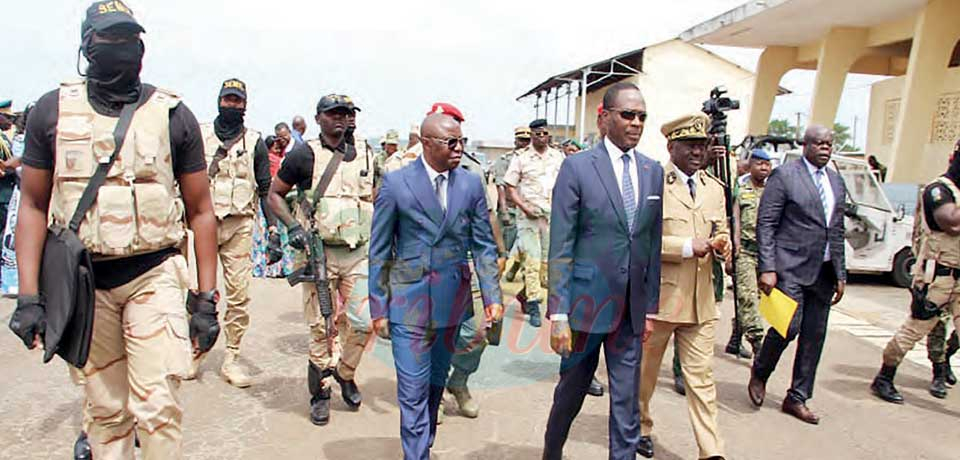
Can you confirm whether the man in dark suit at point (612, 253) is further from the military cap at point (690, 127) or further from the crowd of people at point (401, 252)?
the military cap at point (690, 127)

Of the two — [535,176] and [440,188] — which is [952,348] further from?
[440,188]

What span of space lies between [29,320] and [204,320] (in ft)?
1.98

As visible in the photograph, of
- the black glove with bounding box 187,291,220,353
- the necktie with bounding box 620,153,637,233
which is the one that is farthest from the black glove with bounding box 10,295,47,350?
the necktie with bounding box 620,153,637,233

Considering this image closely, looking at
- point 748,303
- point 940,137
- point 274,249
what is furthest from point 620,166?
point 940,137

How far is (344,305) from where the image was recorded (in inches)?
183

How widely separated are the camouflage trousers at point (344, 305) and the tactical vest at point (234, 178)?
1.02 m

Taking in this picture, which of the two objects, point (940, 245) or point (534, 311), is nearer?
point (940, 245)

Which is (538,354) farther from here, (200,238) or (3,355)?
(3,355)

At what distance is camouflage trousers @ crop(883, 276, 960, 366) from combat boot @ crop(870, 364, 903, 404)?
0.20 feet

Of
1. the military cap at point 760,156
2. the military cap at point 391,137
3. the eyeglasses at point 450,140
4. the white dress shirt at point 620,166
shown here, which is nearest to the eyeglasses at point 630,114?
the white dress shirt at point 620,166

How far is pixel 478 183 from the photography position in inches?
142

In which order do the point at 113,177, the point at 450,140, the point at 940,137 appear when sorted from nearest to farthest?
the point at 113,177 → the point at 450,140 → the point at 940,137

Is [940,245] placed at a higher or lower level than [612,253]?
lower

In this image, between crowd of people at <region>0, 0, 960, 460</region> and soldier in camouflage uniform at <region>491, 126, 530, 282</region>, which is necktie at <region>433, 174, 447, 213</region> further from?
soldier in camouflage uniform at <region>491, 126, 530, 282</region>
